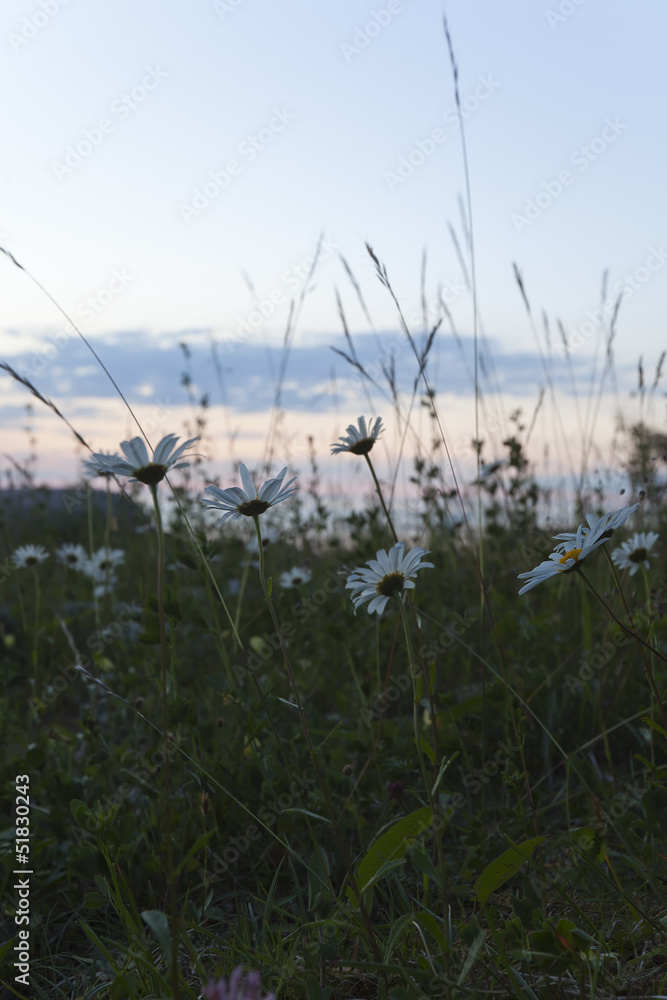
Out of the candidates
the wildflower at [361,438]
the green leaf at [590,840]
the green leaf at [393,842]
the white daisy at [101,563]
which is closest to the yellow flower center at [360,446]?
the wildflower at [361,438]

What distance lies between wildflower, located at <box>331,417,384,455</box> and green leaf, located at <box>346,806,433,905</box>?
79cm

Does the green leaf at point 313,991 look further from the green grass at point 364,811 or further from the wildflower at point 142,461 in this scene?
the wildflower at point 142,461

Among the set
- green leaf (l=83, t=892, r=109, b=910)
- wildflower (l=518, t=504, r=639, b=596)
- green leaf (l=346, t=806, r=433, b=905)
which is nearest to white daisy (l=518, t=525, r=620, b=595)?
wildflower (l=518, t=504, r=639, b=596)

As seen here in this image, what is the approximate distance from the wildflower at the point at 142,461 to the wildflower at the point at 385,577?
41 cm

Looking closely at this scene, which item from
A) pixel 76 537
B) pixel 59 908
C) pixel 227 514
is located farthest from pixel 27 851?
pixel 76 537

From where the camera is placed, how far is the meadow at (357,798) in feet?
3.49

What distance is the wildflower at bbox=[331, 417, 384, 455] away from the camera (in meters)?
1.62

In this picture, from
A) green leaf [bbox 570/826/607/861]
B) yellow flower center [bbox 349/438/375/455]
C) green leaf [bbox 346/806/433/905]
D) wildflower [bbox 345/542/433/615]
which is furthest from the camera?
yellow flower center [bbox 349/438/375/455]

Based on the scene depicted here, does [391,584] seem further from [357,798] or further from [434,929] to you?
[357,798]

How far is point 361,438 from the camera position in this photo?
5.35 feet

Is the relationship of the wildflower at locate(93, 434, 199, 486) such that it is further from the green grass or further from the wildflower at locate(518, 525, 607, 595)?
the wildflower at locate(518, 525, 607, 595)

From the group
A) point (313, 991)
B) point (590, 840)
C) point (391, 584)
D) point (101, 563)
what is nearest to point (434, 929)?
point (313, 991)

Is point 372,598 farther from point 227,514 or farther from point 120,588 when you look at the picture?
point 120,588

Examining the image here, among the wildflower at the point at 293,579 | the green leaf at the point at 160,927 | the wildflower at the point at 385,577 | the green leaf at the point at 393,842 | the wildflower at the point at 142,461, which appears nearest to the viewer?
the green leaf at the point at 160,927
